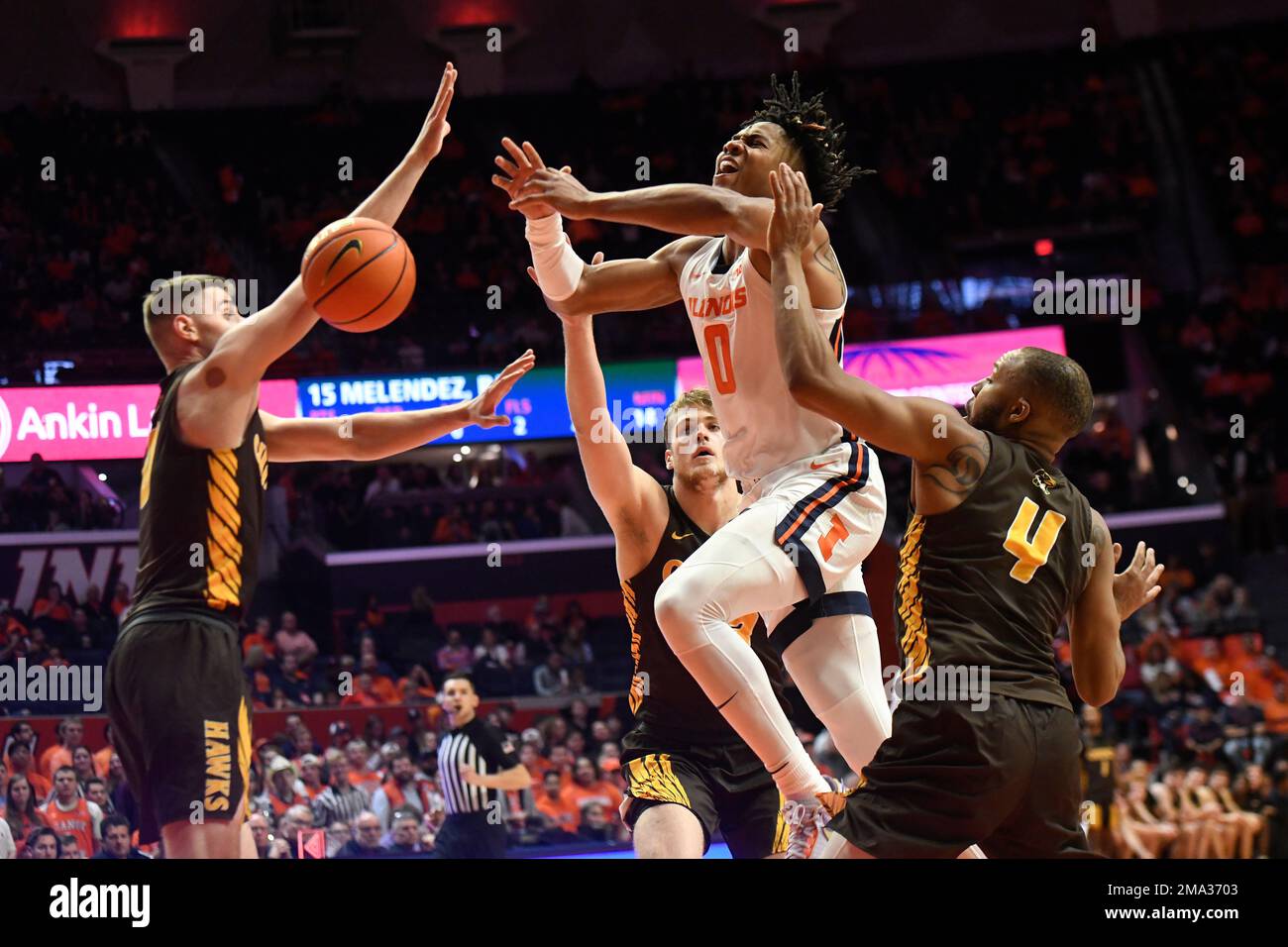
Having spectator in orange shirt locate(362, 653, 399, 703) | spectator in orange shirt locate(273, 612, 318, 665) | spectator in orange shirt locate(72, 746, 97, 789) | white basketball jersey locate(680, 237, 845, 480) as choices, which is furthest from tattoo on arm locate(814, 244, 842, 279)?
spectator in orange shirt locate(273, 612, 318, 665)

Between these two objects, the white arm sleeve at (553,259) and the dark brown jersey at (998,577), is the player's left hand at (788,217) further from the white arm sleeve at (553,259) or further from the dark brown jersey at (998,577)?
the white arm sleeve at (553,259)

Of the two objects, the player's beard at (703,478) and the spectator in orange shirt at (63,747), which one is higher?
the player's beard at (703,478)

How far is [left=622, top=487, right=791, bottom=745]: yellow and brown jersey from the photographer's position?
16.5 ft

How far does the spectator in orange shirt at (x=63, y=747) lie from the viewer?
9945 mm

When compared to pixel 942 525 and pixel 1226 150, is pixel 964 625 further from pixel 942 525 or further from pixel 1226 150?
pixel 1226 150

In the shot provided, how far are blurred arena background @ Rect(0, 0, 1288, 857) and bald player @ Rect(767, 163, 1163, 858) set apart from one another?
21.3 ft

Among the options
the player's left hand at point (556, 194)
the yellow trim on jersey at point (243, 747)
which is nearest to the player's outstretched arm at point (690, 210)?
the player's left hand at point (556, 194)

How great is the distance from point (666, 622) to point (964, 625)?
87 centimetres

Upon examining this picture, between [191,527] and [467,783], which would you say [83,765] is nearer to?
[467,783]

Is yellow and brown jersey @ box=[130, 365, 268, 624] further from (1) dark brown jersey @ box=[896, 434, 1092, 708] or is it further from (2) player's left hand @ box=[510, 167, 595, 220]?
(1) dark brown jersey @ box=[896, 434, 1092, 708]

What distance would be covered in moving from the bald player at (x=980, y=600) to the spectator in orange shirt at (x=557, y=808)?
6.61 metres

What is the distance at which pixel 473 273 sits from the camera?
701 inches

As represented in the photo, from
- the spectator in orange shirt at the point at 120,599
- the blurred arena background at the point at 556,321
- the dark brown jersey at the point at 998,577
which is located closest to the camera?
the dark brown jersey at the point at 998,577

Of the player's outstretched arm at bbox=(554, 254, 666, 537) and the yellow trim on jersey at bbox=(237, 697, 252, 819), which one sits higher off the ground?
the player's outstretched arm at bbox=(554, 254, 666, 537)
